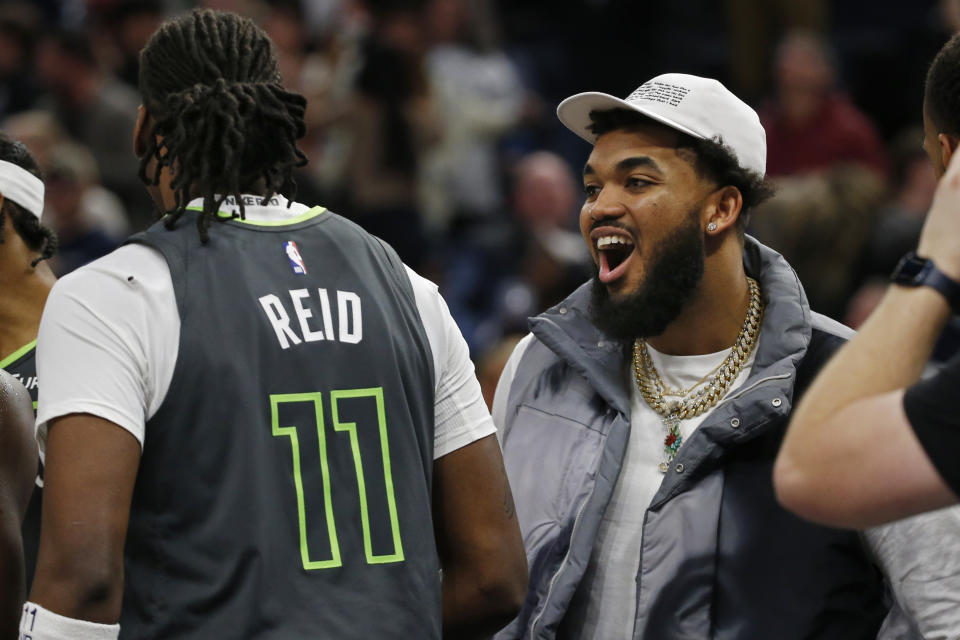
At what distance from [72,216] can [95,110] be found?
1.60m

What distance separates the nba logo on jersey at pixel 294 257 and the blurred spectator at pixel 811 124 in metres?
6.28

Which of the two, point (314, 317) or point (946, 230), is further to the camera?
point (314, 317)

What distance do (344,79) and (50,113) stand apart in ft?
6.08

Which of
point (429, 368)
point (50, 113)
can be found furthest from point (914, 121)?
point (429, 368)

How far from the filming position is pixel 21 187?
11.6ft

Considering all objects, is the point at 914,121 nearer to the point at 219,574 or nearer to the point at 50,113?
the point at 50,113

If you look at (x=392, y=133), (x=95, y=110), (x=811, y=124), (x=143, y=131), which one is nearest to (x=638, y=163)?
(x=143, y=131)

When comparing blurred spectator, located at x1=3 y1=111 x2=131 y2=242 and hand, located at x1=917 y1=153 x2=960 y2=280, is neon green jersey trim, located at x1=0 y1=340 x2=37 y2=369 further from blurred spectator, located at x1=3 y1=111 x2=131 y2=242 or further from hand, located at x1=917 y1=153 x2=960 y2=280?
blurred spectator, located at x1=3 y1=111 x2=131 y2=242

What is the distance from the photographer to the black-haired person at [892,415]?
1909 mm

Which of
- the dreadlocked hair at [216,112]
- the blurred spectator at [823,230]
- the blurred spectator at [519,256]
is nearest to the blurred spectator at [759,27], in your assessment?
the blurred spectator at [519,256]

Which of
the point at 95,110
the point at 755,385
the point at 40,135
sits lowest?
the point at 755,385

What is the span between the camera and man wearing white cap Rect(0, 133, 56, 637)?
273cm

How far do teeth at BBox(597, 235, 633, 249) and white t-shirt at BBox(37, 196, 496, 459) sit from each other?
1.21m

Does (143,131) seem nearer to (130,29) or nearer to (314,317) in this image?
(314,317)
